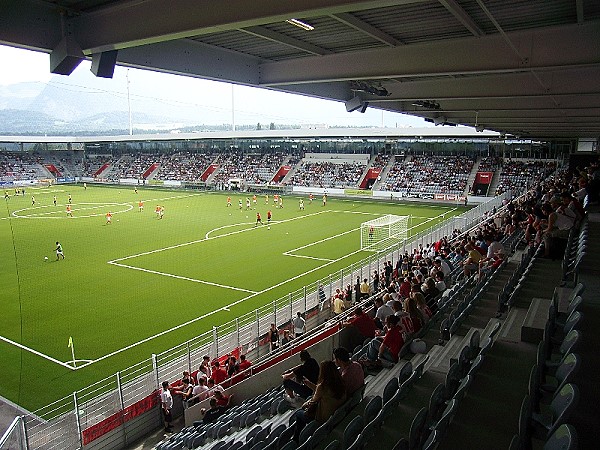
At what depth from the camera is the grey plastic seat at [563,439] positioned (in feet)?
8.57

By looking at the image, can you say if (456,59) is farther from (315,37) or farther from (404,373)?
(404,373)

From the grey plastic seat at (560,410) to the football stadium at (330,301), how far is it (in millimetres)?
33

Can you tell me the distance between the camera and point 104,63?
481 centimetres

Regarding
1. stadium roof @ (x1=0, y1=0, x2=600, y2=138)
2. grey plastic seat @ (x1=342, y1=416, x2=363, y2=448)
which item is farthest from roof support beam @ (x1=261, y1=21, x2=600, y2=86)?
grey plastic seat @ (x1=342, y1=416, x2=363, y2=448)

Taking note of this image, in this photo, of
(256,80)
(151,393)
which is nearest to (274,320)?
(151,393)

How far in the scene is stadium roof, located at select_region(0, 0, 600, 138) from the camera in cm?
410

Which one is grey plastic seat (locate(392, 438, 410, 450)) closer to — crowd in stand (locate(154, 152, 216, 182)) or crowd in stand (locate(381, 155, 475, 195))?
crowd in stand (locate(381, 155, 475, 195))

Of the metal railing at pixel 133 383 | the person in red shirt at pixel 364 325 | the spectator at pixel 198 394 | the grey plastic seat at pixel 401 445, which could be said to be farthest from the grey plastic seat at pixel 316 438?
the metal railing at pixel 133 383

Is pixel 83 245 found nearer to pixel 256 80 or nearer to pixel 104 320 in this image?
pixel 104 320

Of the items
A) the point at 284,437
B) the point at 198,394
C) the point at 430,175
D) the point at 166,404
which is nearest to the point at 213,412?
the point at 198,394

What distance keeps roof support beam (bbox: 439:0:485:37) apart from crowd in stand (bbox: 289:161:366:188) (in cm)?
4921

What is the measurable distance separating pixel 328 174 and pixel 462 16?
174ft

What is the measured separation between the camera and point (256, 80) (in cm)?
714

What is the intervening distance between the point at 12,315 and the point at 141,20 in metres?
15.8
